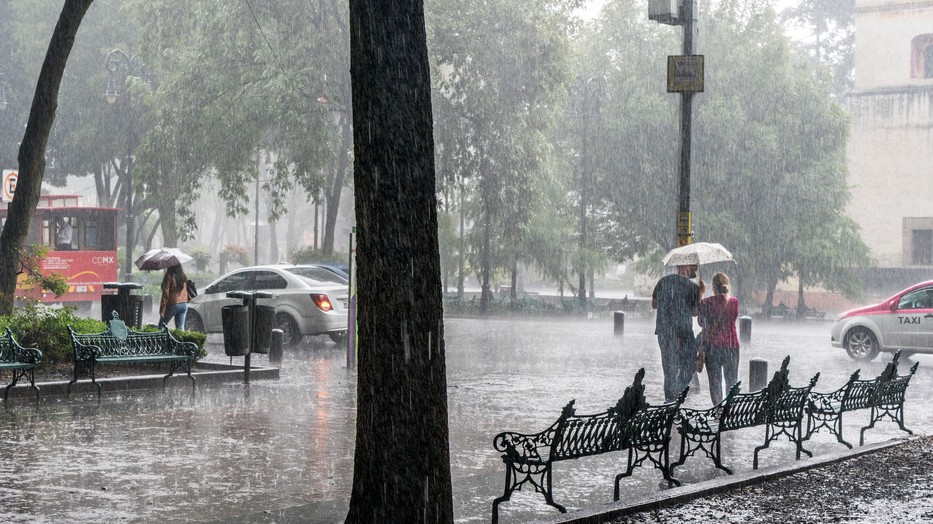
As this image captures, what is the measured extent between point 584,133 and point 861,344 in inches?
682

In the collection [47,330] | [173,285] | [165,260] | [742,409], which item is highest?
[165,260]

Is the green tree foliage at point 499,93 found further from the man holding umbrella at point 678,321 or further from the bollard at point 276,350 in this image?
the man holding umbrella at point 678,321

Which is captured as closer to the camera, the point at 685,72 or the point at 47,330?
the point at 685,72

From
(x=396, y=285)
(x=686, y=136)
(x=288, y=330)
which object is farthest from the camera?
(x=288, y=330)

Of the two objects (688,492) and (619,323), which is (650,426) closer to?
(688,492)

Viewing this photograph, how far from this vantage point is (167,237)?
42781 millimetres

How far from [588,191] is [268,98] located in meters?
13.8

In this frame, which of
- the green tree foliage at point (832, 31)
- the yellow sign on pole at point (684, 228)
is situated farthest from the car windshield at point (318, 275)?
the green tree foliage at point (832, 31)

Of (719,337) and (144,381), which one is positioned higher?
(719,337)

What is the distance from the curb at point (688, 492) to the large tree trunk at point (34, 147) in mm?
10808

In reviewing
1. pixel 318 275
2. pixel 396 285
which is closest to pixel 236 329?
pixel 318 275

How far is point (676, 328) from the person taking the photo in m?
13.1

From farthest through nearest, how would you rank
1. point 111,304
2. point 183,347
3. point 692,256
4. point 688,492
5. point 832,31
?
point 832,31 < point 111,304 < point 183,347 < point 692,256 < point 688,492

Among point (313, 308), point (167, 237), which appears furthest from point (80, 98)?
point (313, 308)
